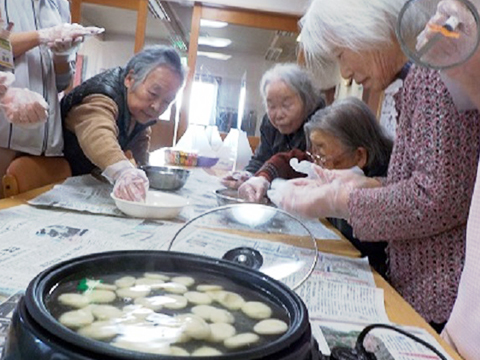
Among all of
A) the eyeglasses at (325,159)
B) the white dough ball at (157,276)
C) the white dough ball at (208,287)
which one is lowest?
the eyeglasses at (325,159)

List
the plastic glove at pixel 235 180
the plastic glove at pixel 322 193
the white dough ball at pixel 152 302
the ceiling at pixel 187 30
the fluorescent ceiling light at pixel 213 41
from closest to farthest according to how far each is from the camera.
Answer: the white dough ball at pixel 152 302 < the plastic glove at pixel 322 193 < the plastic glove at pixel 235 180 < the fluorescent ceiling light at pixel 213 41 < the ceiling at pixel 187 30

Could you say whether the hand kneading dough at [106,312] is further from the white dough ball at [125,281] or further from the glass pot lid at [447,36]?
the glass pot lid at [447,36]

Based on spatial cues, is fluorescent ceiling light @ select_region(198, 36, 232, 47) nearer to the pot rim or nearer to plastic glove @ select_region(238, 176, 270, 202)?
plastic glove @ select_region(238, 176, 270, 202)

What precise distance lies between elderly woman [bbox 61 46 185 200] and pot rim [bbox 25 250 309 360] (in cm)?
85

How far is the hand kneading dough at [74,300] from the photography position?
363 mm

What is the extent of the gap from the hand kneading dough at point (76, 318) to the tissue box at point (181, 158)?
224 centimetres

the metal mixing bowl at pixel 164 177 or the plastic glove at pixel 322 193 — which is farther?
the metal mixing bowl at pixel 164 177

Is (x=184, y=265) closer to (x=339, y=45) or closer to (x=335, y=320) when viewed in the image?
(x=335, y=320)

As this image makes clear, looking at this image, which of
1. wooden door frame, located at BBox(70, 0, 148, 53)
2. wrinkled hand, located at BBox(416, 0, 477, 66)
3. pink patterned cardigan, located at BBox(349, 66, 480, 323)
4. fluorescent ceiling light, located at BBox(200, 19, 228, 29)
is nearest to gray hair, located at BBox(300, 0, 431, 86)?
pink patterned cardigan, located at BBox(349, 66, 480, 323)

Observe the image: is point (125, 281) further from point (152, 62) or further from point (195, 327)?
point (152, 62)

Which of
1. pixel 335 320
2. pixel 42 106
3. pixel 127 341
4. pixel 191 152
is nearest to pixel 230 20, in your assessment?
pixel 191 152

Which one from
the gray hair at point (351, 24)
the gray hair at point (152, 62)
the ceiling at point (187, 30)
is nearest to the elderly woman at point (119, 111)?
the gray hair at point (152, 62)

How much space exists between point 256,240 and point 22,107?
0.69 m

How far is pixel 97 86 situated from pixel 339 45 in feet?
2.78
